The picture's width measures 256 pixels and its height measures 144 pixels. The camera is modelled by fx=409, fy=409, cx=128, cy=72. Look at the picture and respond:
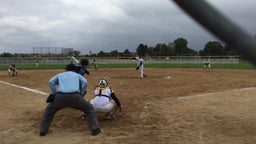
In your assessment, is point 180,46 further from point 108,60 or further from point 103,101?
point 103,101

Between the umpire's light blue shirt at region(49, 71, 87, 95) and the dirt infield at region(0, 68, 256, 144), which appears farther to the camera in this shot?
the umpire's light blue shirt at region(49, 71, 87, 95)

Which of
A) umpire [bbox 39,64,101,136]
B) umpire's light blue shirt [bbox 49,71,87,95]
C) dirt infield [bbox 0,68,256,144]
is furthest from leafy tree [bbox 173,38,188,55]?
umpire [bbox 39,64,101,136]

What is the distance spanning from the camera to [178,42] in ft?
331

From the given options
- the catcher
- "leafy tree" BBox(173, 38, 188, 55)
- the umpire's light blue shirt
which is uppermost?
"leafy tree" BBox(173, 38, 188, 55)

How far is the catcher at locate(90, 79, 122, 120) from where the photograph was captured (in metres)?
8.70

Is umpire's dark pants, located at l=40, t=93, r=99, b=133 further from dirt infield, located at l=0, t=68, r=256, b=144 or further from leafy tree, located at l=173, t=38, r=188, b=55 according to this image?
leafy tree, located at l=173, t=38, r=188, b=55

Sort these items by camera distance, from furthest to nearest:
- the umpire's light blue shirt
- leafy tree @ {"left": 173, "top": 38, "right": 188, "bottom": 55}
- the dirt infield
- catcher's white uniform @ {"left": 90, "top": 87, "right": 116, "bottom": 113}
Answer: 1. leafy tree @ {"left": 173, "top": 38, "right": 188, "bottom": 55}
2. catcher's white uniform @ {"left": 90, "top": 87, "right": 116, "bottom": 113}
3. the umpire's light blue shirt
4. the dirt infield

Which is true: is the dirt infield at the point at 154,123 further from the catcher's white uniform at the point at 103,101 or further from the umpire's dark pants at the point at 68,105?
the catcher's white uniform at the point at 103,101

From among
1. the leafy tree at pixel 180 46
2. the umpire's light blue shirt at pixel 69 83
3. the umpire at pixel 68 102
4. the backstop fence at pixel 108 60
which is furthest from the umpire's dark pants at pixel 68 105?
the leafy tree at pixel 180 46

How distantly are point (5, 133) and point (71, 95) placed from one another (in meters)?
1.57

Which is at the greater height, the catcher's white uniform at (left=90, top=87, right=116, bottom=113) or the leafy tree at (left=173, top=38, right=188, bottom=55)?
the leafy tree at (left=173, top=38, right=188, bottom=55)

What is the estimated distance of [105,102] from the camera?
8.75m

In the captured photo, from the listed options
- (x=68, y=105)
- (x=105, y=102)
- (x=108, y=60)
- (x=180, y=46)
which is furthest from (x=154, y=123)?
(x=180, y=46)

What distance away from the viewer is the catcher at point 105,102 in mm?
8703
